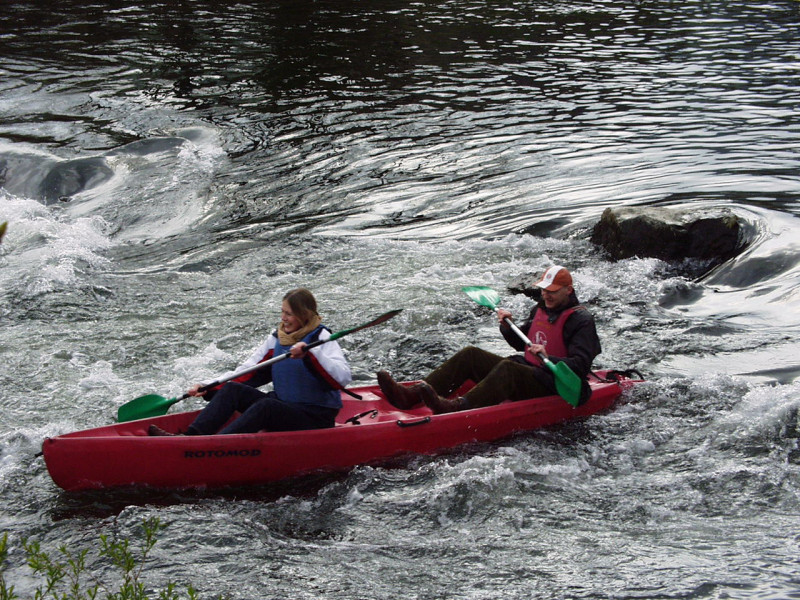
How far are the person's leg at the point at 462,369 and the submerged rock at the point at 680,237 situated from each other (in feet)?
11.5

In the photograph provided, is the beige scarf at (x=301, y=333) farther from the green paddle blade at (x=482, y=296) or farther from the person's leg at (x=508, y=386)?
the green paddle blade at (x=482, y=296)

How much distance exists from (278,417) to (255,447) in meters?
0.24

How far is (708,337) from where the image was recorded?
764cm

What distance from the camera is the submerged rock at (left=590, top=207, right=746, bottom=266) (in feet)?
30.1

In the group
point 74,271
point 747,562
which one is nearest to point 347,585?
point 747,562

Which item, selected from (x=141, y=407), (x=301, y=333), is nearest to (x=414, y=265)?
(x=301, y=333)

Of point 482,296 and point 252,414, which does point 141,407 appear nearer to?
point 252,414

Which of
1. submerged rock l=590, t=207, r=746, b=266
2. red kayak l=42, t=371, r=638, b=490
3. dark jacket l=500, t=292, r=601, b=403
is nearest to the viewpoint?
red kayak l=42, t=371, r=638, b=490

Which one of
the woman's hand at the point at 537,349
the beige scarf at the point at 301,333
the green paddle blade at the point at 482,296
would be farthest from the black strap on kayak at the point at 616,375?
the beige scarf at the point at 301,333

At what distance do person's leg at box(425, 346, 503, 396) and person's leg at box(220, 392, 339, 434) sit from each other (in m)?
1.00

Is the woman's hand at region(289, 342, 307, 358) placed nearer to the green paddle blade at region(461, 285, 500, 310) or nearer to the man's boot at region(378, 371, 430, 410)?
the man's boot at region(378, 371, 430, 410)

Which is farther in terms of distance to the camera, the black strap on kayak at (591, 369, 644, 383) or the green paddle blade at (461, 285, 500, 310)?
the green paddle blade at (461, 285, 500, 310)

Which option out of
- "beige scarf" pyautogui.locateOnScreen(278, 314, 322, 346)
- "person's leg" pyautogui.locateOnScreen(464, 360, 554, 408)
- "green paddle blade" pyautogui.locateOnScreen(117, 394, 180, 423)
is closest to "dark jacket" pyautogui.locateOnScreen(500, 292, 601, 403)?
"person's leg" pyautogui.locateOnScreen(464, 360, 554, 408)

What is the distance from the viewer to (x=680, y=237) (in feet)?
30.2
